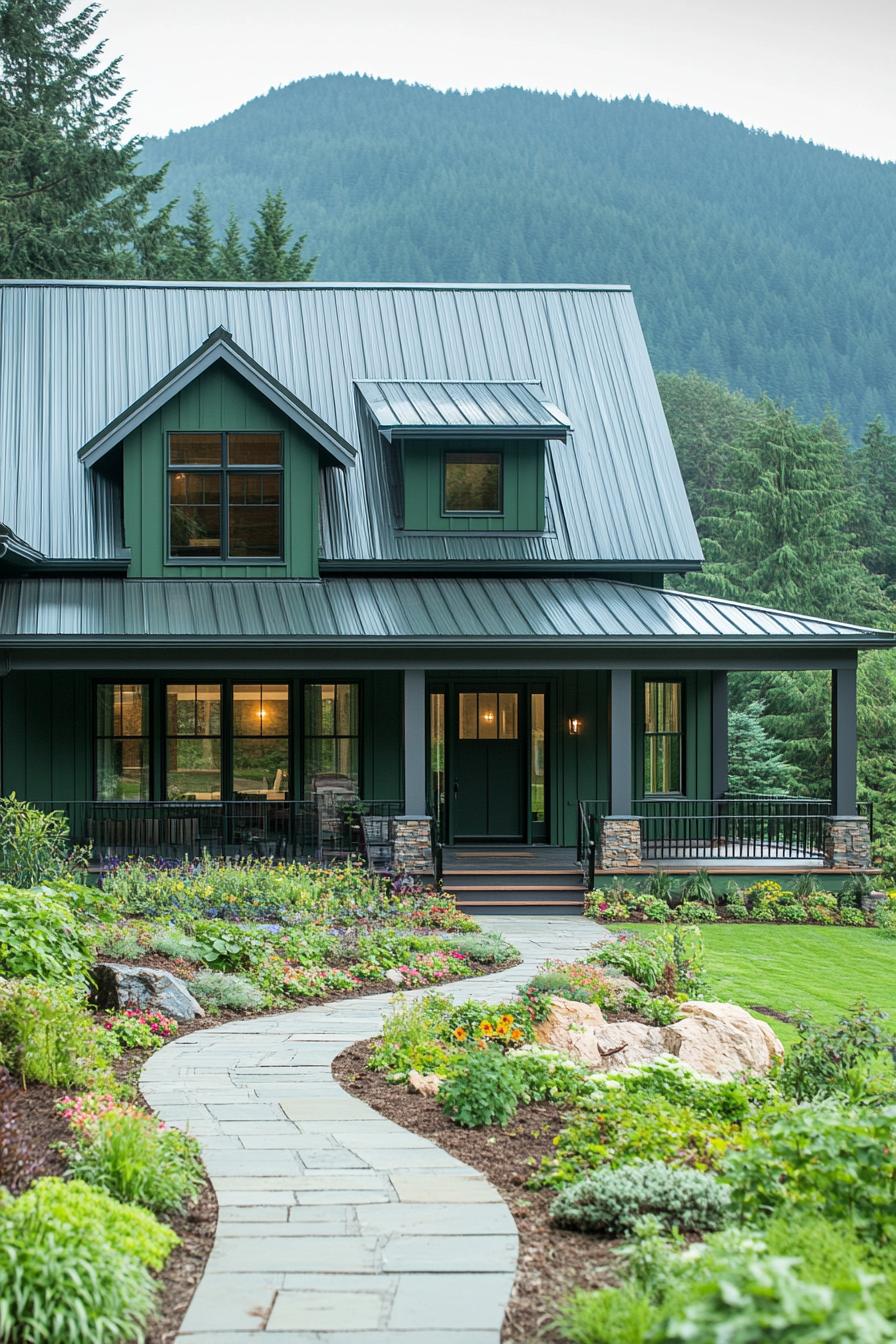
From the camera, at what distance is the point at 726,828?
1909 cm

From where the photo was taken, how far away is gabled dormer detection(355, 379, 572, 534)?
18891 millimetres

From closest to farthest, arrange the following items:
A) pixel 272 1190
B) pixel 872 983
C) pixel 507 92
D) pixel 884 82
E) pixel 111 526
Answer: pixel 272 1190
pixel 872 983
pixel 111 526
pixel 884 82
pixel 507 92

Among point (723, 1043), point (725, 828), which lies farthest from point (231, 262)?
point (723, 1043)

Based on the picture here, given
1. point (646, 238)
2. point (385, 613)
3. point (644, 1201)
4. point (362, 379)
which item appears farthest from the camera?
point (646, 238)

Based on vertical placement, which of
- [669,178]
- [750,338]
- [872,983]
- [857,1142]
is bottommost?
[872,983]

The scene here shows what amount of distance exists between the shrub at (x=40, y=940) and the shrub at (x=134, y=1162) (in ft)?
8.77

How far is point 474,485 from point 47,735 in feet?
22.2

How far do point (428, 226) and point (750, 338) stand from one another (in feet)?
80.1

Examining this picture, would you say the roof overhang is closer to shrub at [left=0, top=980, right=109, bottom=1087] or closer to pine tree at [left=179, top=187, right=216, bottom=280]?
shrub at [left=0, top=980, right=109, bottom=1087]

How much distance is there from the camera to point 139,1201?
220 inches

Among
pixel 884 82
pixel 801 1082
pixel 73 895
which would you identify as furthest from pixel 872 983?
pixel 884 82

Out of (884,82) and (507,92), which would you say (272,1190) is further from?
(507,92)

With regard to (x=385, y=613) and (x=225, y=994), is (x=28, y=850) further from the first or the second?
(x=385, y=613)

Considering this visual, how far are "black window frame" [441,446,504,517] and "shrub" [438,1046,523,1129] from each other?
41.3ft
